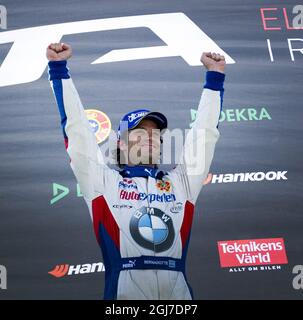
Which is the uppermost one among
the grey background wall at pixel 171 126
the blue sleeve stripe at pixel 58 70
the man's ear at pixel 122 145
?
the blue sleeve stripe at pixel 58 70

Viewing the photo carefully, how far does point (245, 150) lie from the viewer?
3.53 metres

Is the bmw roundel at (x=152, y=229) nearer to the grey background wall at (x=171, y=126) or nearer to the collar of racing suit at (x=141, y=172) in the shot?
the collar of racing suit at (x=141, y=172)

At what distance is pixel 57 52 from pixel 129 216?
0.50 meters

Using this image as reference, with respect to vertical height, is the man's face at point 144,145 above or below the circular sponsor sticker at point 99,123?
above

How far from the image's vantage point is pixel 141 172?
277cm

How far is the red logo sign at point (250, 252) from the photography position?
11.4ft

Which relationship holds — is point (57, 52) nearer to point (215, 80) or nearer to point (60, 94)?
point (60, 94)

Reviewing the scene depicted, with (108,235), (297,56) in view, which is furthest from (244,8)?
(108,235)

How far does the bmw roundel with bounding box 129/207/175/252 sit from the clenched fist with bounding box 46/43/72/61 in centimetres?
47

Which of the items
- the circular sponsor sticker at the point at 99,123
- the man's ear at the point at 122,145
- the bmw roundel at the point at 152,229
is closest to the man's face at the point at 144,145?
the man's ear at the point at 122,145

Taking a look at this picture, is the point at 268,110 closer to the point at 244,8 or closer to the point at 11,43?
the point at 244,8

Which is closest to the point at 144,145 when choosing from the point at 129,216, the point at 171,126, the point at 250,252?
the point at 129,216
